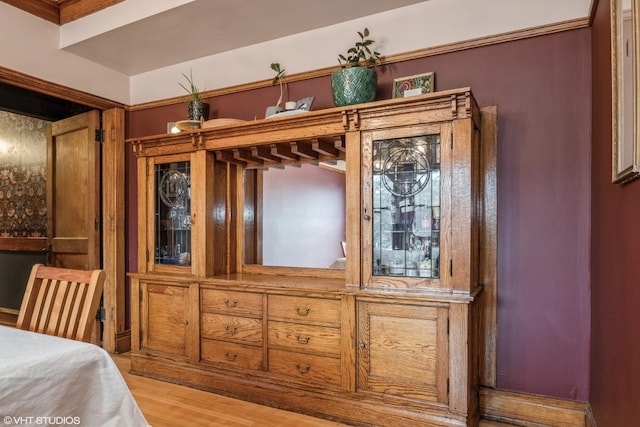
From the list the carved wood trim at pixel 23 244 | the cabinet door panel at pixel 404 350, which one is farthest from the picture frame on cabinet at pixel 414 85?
the carved wood trim at pixel 23 244

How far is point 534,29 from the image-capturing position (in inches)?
89.4

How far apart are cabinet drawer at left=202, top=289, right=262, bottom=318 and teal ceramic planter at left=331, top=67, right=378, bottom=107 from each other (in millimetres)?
1319

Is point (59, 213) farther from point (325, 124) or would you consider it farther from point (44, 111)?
point (325, 124)

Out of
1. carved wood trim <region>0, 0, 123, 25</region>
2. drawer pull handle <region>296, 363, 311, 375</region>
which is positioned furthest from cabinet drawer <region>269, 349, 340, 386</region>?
carved wood trim <region>0, 0, 123, 25</region>

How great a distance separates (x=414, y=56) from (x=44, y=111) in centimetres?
350

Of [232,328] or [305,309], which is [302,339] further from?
[232,328]

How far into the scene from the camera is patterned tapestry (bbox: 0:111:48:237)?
4.45 metres

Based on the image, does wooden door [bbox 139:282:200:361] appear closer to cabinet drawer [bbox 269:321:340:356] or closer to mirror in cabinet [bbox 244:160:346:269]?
mirror in cabinet [bbox 244:160:346:269]

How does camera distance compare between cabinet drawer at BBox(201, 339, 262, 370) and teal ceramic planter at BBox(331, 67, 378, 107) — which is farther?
cabinet drawer at BBox(201, 339, 262, 370)

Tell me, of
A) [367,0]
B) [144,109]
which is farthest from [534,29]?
[144,109]

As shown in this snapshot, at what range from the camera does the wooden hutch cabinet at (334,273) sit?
6.84 ft

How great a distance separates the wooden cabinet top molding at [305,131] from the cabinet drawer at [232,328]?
1100 millimetres

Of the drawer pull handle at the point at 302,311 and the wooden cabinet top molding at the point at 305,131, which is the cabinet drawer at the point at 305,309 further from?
the wooden cabinet top molding at the point at 305,131

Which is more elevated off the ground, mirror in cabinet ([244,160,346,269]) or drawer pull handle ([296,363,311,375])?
mirror in cabinet ([244,160,346,269])
